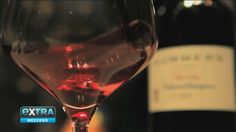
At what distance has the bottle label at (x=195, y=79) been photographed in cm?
73

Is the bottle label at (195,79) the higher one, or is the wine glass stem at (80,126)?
the bottle label at (195,79)

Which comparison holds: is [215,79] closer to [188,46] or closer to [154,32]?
[188,46]

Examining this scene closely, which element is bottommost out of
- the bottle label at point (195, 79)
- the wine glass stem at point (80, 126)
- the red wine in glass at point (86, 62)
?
the wine glass stem at point (80, 126)

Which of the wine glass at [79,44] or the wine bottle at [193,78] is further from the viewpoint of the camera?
the wine bottle at [193,78]

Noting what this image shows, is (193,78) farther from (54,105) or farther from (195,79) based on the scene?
(54,105)

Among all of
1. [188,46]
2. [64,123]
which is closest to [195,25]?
[188,46]

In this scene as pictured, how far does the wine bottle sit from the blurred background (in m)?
0.03

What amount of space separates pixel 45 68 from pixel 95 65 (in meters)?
0.04

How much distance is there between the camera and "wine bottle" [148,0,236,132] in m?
0.73

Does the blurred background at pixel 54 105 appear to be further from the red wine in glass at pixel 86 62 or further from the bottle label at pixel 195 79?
the red wine in glass at pixel 86 62

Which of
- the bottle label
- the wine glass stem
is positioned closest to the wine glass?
the wine glass stem

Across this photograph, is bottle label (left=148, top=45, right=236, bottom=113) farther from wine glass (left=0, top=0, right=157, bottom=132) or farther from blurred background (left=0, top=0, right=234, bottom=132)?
wine glass (left=0, top=0, right=157, bottom=132)

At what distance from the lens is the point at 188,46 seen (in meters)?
0.74

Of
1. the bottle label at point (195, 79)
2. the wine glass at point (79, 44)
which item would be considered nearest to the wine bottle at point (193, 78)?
the bottle label at point (195, 79)
